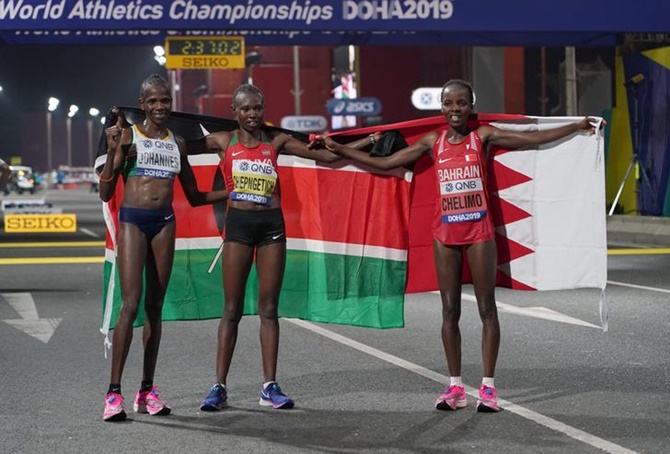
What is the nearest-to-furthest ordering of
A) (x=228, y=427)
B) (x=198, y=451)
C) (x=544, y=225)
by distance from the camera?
(x=198, y=451), (x=228, y=427), (x=544, y=225)

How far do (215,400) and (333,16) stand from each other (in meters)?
17.1

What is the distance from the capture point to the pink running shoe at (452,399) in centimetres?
806

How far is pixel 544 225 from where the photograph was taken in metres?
8.91

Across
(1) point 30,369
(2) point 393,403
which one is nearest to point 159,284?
(2) point 393,403

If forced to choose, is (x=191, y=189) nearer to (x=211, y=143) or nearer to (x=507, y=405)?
(x=211, y=143)

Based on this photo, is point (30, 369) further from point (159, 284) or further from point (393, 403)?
point (393, 403)

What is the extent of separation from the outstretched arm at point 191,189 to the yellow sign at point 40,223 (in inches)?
940

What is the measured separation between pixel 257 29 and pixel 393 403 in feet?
55.8

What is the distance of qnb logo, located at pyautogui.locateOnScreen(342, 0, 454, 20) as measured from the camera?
2456 cm

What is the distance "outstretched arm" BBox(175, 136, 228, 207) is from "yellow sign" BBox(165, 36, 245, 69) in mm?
24308

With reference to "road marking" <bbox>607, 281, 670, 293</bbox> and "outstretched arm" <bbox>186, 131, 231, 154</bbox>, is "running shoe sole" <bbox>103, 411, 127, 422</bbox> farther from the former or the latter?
"road marking" <bbox>607, 281, 670, 293</bbox>

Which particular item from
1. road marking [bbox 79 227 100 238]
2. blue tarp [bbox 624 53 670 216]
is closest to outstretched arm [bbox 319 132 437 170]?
blue tarp [bbox 624 53 670 216]

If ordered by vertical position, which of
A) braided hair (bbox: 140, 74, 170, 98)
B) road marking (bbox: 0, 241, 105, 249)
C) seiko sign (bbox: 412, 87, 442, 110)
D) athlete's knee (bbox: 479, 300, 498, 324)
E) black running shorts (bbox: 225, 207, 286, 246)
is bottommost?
road marking (bbox: 0, 241, 105, 249)

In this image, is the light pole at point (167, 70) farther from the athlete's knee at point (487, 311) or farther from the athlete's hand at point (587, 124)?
the athlete's knee at point (487, 311)
